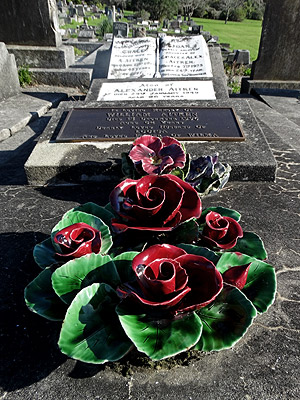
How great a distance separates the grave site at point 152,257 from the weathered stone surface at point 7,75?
284 cm

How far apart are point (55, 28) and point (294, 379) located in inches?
295

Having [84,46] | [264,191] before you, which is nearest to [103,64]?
[264,191]

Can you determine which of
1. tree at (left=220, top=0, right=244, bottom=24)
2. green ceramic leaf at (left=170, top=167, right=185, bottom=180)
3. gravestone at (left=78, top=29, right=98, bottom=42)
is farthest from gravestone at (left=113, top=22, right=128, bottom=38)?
tree at (left=220, top=0, right=244, bottom=24)

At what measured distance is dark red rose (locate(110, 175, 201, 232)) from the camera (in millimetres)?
1299

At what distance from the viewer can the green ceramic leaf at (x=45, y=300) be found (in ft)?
3.98

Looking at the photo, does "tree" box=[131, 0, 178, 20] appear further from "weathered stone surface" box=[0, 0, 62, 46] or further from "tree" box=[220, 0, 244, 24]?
"weathered stone surface" box=[0, 0, 62, 46]

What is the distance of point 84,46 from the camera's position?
1270cm

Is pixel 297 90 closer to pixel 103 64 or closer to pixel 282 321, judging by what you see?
pixel 103 64

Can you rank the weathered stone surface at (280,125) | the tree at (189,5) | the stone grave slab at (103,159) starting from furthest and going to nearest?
the tree at (189,5) → the weathered stone surface at (280,125) → the stone grave slab at (103,159)

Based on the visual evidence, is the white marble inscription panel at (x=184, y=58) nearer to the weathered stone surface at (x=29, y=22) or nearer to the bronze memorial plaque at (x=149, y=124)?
the bronze memorial plaque at (x=149, y=124)

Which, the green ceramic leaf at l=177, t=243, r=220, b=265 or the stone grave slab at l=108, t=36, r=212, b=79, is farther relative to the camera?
the stone grave slab at l=108, t=36, r=212, b=79

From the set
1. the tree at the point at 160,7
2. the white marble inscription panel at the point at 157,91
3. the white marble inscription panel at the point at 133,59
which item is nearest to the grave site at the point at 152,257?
the white marble inscription panel at the point at 157,91

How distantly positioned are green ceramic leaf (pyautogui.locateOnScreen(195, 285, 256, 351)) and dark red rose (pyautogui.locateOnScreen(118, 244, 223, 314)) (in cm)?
12

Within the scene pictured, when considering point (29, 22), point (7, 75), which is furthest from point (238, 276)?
point (29, 22)
